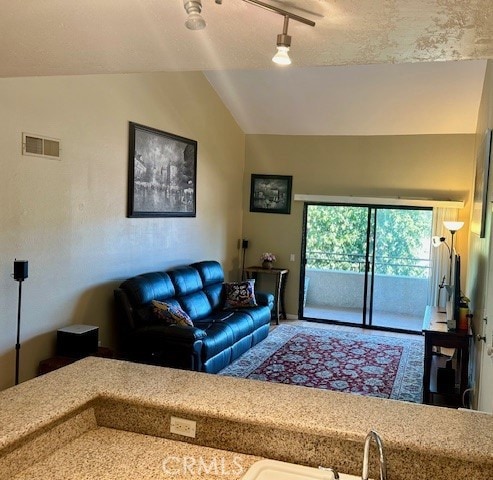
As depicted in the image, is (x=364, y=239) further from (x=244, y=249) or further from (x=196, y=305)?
(x=196, y=305)

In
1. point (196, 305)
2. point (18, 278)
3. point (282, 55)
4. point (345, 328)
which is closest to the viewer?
point (282, 55)

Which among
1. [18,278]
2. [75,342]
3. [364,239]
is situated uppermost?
[364,239]

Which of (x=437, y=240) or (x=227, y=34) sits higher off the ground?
(x=227, y=34)

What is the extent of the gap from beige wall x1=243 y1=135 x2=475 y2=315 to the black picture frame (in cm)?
8

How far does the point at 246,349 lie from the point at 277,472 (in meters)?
4.50

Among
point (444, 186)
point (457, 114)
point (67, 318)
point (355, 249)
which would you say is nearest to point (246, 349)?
point (67, 318)

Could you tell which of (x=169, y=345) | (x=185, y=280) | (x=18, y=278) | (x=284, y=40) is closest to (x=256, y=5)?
(x=284, y=40)

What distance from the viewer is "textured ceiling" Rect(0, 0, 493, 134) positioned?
5.47 feet

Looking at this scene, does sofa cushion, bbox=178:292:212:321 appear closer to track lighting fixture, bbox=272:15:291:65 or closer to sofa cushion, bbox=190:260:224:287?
sofa cushion, bbox=190:260:224:287

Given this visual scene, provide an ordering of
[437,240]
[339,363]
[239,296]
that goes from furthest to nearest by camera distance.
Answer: [437,240] → [239,296] → [339,363]

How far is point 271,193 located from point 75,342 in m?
4.52

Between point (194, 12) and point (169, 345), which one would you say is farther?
point (169, 345)
